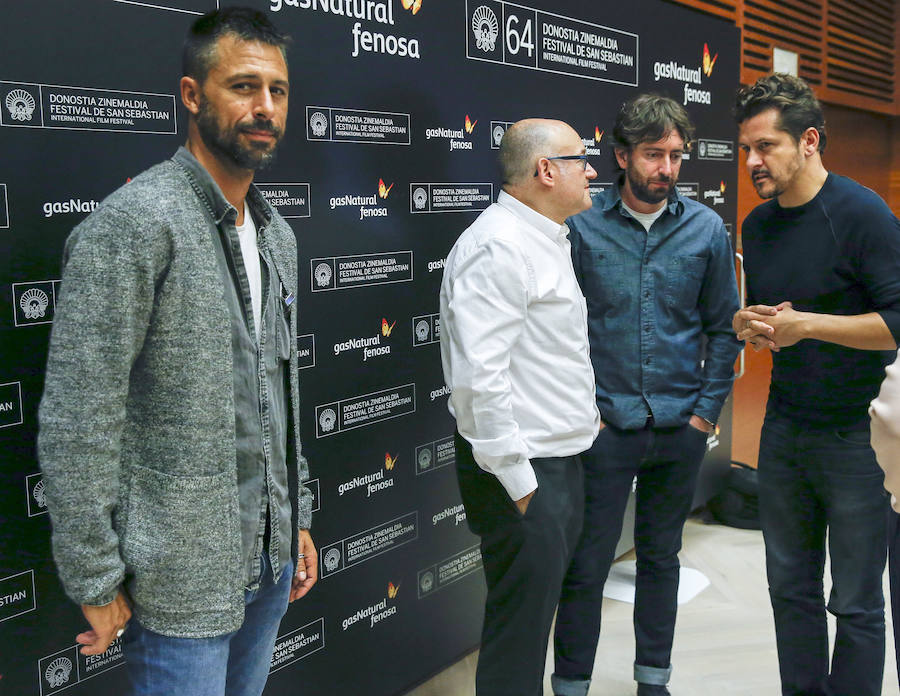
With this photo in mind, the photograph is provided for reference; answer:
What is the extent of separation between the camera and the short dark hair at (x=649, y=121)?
2.62 metres

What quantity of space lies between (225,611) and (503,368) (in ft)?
2.99

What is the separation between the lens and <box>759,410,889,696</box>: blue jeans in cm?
230

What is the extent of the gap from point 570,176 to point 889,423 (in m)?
1.16

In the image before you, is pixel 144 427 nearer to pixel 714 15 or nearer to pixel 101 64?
pixel 101 64

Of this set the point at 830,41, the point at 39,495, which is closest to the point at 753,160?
the point at 39,495

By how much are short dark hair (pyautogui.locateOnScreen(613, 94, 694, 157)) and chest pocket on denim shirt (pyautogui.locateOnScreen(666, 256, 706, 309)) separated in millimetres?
387

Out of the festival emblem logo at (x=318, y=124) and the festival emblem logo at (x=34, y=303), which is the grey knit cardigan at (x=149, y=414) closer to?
the festival emblem logo at (x=34, y=303)

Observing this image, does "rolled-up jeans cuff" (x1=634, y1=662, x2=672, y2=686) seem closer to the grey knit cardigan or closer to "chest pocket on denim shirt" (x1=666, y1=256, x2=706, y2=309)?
"chest pocket on denim shirt" (x1=666, y1=256, x2=706, y2=309)

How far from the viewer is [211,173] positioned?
1.51 m

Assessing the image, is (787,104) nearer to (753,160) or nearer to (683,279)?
(753,160)

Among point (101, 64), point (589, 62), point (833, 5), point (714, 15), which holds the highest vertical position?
point (833, 5)

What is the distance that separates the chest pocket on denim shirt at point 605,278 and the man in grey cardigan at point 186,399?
51.4 inches

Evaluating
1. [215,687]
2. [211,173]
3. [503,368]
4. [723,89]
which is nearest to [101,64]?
[211,173]

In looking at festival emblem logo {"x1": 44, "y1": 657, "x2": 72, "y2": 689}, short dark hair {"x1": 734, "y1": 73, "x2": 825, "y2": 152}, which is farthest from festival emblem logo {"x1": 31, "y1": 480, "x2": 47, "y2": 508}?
short dark hair {"x1": 734, "y1": 73, "x2": 825, "y2": 152}
